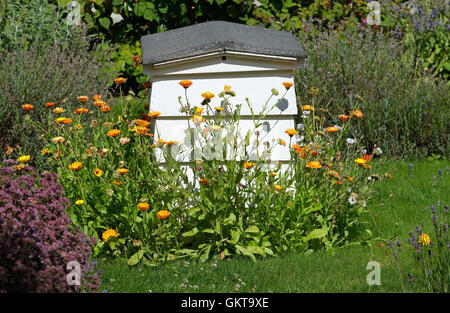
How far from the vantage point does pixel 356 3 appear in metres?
7.52

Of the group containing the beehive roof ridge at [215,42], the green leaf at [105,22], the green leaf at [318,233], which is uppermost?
the green leaf at [105,22]

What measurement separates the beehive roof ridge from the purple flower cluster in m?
1.18

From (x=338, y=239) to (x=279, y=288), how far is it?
0.82 metres

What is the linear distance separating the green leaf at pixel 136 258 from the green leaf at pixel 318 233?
36.4 inches

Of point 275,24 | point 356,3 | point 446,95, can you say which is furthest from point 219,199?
point 356,3

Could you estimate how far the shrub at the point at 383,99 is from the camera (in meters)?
5.28

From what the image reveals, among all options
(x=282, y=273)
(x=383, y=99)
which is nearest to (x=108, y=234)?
(x=282, y=273)

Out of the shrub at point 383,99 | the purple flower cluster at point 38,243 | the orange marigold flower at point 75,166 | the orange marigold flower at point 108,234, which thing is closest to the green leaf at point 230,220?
the orange marigold flower at point 108,234

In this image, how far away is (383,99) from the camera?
532 centimetres

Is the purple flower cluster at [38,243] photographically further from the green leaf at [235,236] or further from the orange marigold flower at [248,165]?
the orange marigold flower at [248,165]

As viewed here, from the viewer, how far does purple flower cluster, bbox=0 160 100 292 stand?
2.46 meters
